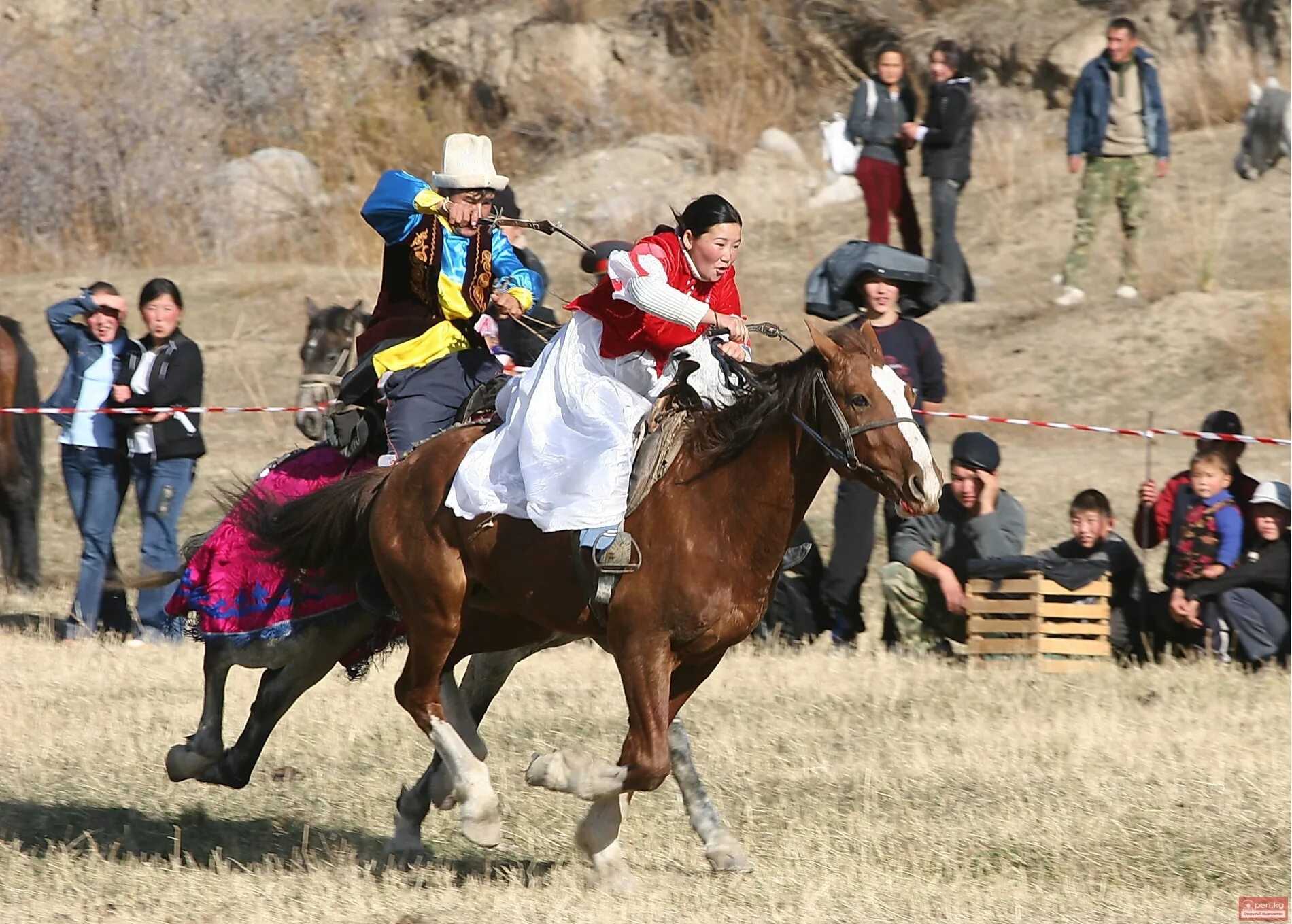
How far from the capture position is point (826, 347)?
19.3ft

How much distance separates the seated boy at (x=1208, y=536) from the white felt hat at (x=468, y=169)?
460 centimetres

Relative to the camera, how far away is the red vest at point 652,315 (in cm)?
624

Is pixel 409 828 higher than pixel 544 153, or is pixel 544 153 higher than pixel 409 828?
pixel 544 153

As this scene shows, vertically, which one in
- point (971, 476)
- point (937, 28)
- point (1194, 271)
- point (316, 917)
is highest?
point (937, 28)

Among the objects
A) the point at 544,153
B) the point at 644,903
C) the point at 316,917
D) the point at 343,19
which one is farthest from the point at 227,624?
the point at 343,19

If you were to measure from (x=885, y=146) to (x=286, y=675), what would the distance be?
393 inches

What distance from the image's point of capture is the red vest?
6.24 metres

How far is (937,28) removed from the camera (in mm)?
25562

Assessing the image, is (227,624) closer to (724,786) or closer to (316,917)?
(316,917)

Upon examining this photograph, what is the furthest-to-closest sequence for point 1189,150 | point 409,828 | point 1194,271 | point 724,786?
1. point 1189,150
2. point 1194,271
3. point 724,786
4. point 409,828

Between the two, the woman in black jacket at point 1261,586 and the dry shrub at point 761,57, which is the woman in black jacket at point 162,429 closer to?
the woman in black jacket at point 1261,586

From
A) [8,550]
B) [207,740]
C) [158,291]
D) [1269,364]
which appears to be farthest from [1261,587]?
[8,550]

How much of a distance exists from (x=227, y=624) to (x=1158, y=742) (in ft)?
13.5

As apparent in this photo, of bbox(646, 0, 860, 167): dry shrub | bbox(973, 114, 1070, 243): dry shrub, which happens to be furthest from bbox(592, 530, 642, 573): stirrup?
bbox(646, 0, 860, 167): dry shrub
